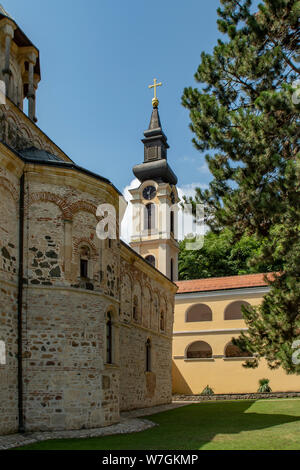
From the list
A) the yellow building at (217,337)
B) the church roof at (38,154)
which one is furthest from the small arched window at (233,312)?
the church roof at (38,154)

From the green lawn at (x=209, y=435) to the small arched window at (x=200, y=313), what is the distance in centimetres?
1714

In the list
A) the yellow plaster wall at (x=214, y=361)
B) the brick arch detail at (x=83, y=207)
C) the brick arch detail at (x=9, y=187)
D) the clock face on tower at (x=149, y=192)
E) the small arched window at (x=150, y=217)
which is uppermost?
the clock face on tower at (x=149, y=192)

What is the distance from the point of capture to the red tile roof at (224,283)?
32.2m

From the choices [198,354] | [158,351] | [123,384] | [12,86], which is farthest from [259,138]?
[198,354]

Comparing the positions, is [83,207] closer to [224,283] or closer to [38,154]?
[38,154]

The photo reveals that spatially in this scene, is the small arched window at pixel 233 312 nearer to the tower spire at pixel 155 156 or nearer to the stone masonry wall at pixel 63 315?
the tower spire at pixel 155 156

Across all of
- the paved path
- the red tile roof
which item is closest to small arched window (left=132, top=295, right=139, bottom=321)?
the paved path

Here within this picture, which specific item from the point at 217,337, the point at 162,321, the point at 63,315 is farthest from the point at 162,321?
the point at 63,315

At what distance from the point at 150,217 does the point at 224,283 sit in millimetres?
12171

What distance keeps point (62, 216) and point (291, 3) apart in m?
7.89

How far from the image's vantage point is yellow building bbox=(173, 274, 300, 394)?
31047mm

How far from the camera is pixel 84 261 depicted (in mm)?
14602

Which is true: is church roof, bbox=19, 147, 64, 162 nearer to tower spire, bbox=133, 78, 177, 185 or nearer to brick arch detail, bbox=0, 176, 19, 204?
brick arch detail, bbox=0, 176, 19, 204

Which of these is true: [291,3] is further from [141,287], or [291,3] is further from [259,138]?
[141,287]
